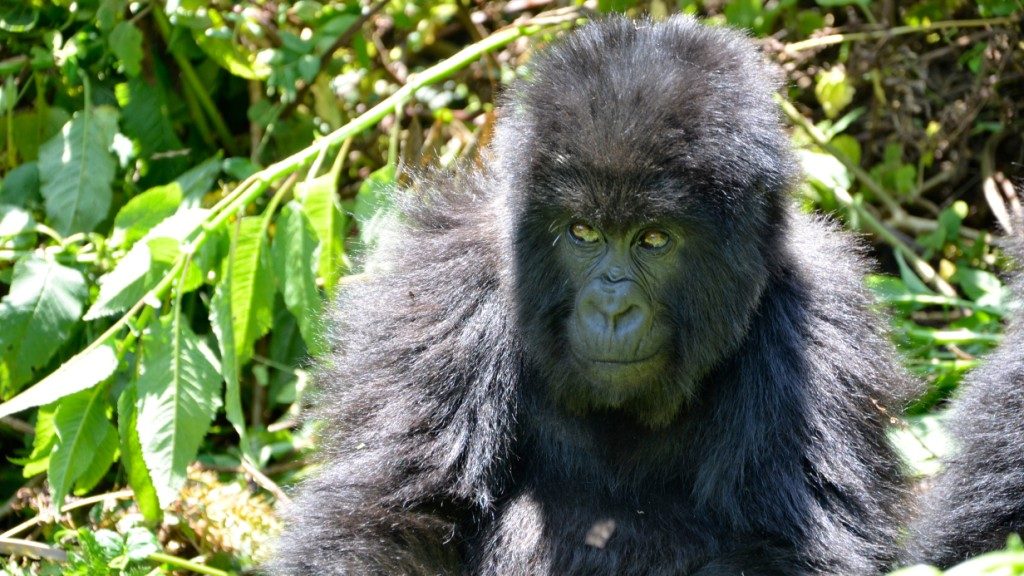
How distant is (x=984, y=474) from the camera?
3.54 metres

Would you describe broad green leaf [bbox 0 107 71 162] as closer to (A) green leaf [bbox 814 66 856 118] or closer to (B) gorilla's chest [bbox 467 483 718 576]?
(B) gorilla's chest [bbox 467 483 718 576]

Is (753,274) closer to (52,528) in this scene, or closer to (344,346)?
(344,346)

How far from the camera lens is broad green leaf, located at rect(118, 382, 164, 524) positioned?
4.06 meters

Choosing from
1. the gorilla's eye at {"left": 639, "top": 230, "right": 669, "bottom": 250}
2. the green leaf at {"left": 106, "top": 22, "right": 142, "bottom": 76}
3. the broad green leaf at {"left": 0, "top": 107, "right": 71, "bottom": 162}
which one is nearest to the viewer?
the gorilla's eye at {"left": 639, "top": 230, "right": 669, "bottom": 250}

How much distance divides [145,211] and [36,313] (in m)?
0.52

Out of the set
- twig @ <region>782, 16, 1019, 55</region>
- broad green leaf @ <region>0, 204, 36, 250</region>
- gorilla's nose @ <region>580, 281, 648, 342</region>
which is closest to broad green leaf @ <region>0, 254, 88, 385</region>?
broad green leaf @ <region>0, 204, 36, 250</region>

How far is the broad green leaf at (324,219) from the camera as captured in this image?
4332mm

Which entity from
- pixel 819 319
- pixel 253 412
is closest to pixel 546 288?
pixel 819 319

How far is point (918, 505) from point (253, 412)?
9.02 feet

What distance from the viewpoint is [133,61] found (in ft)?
16.6

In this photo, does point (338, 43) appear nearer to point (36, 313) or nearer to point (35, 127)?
point (35, 127)

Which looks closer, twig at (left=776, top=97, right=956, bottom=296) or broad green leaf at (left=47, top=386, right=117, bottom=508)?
broad green leaf at (left=47, top=386, right=117, bottom=508)

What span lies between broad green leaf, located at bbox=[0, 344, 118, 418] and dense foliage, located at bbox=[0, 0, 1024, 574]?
1 centimetres

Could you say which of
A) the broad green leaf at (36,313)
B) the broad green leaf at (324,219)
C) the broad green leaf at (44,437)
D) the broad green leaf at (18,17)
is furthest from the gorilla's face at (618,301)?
the broad green leaf at (18,17)
